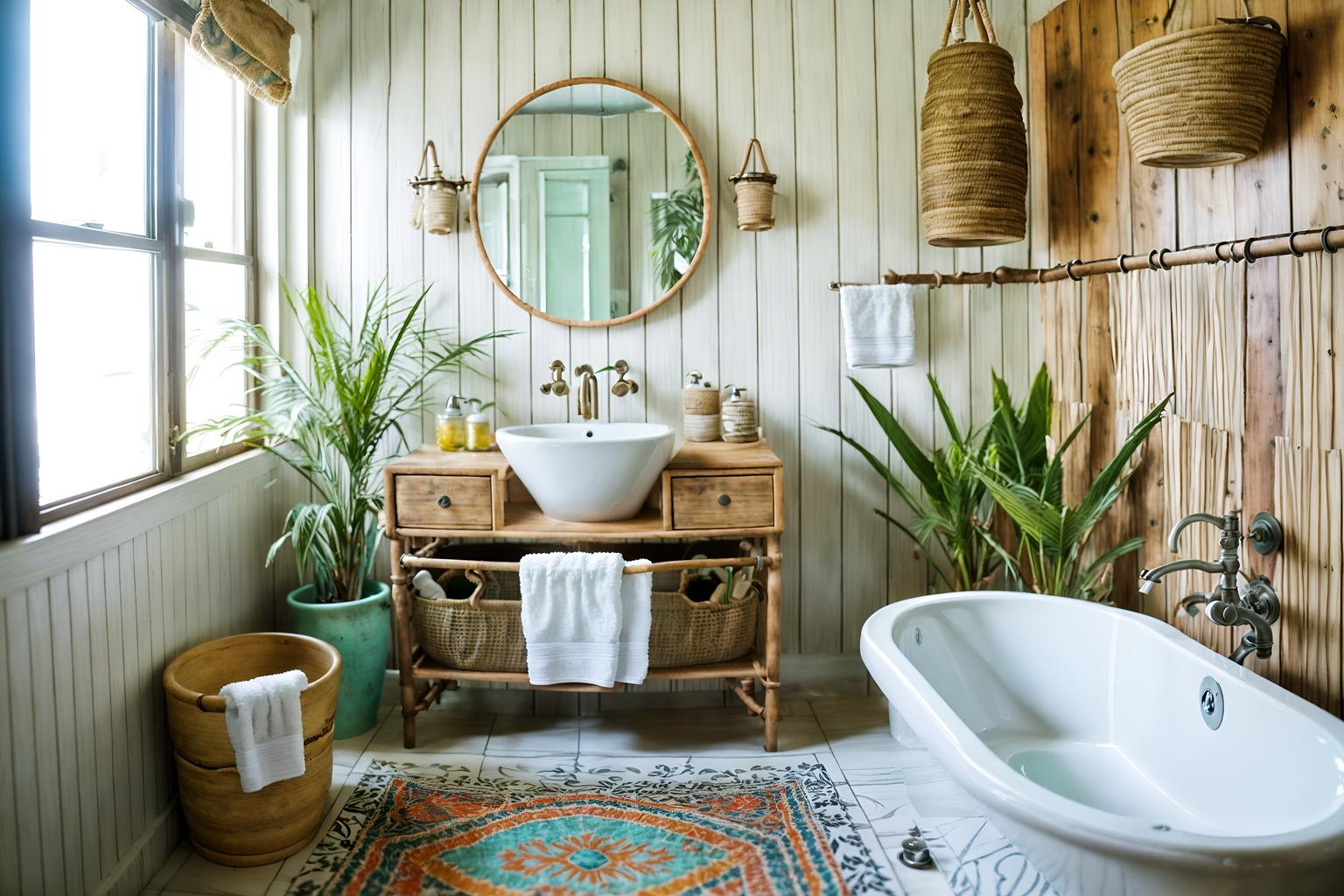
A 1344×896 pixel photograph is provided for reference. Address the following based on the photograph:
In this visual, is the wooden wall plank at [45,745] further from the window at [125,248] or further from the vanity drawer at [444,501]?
the vanity drawer at [444,501]

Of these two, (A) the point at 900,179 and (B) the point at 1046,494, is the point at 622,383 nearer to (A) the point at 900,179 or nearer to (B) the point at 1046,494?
(A) the point at 900,179

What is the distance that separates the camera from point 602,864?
2152 mm

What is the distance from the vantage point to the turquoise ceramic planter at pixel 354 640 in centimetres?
273

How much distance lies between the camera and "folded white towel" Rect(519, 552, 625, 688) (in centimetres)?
257

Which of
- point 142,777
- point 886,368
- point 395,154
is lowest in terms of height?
point 142,777

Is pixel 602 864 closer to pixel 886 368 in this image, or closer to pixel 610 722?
pixel 610 722

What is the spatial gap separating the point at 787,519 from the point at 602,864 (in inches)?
50.5

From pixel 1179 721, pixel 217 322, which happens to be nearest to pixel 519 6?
pixel 217 322

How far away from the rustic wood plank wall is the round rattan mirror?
1052 mm

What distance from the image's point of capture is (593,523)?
2.66 metres

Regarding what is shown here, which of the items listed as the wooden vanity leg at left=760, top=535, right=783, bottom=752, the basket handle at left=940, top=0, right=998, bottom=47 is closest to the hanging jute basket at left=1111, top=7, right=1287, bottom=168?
the basket handle at left=940, top=0, right=998, bottom=47

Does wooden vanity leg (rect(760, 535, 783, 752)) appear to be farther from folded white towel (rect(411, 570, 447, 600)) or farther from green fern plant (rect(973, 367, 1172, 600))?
folded white towel (rect(411, 570, 447, 600))

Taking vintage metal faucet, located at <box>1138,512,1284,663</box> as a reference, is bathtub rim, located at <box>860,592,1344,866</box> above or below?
below

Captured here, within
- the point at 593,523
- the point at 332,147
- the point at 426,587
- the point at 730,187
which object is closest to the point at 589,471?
the point at 593,523
